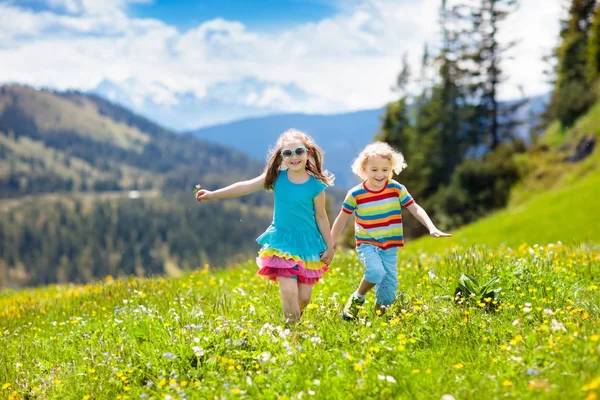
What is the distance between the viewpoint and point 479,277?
7.29 meters

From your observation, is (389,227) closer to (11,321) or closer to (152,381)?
(152,381)

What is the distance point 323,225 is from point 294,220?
389 millimetres

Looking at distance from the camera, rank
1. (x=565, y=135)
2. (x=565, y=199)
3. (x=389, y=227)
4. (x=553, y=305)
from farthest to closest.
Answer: (x=565, y=135) < (x=565, y=199) < (x=389, y=227) < (x=553, y=305)

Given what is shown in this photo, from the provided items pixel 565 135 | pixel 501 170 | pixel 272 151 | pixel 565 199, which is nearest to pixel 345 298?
pixel 272 151

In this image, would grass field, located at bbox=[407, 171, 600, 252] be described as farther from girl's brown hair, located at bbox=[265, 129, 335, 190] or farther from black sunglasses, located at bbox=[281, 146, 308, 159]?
black sunglasses, located at bbox=[281, 146, 308, 159]

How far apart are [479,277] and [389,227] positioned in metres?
1.41

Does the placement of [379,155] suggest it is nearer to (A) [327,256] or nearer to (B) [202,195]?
(A) [327,256]

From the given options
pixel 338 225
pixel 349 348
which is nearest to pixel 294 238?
pixel 338 225

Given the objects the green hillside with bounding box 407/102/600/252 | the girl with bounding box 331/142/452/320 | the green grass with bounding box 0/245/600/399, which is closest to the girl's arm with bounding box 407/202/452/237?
the girl with bounding box 331/142/452/320

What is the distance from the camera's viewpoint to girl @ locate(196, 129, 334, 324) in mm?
6957

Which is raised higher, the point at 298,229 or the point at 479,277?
the point at 298,229

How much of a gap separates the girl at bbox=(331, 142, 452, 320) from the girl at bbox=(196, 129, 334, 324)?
345 millimetres

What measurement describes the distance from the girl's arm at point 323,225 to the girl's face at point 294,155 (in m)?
0.47

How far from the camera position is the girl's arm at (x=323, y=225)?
23.4ft
